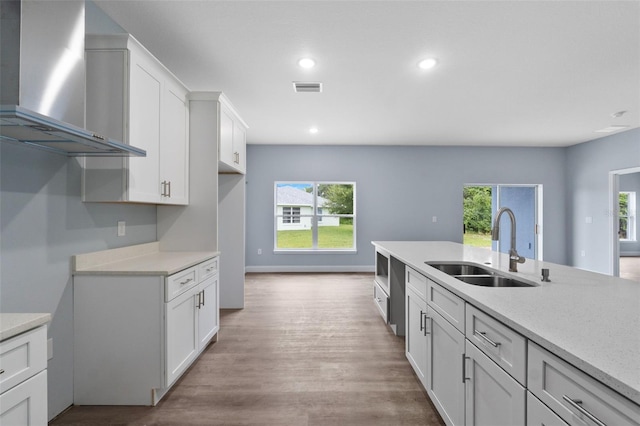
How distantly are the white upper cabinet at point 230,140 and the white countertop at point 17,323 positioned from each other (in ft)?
6.79

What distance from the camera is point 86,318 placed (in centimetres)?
191

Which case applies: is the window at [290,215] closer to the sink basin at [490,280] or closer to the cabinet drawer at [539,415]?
the sink basin at [490,280]

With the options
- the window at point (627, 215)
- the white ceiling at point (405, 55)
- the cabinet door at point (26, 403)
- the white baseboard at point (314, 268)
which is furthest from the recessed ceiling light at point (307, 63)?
the window at point (627, 215)

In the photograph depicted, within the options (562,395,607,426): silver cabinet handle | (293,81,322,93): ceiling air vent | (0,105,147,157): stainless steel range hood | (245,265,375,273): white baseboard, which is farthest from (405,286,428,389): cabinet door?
(245,265,375,273): white baseboard

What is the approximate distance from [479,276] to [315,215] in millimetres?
4639

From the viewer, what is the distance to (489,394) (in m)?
1.19

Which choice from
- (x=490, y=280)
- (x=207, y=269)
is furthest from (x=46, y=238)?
(x=490, y=280)

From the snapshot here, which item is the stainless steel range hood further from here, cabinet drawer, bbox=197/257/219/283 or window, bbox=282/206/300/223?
window, bbox=282/206/300/223

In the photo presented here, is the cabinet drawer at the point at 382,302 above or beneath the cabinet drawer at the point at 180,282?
beneath

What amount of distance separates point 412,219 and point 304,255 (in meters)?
2.51

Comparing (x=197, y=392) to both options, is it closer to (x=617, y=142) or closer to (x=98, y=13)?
(x=98, y=13)

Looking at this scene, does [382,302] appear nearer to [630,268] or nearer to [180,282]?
[180,282]

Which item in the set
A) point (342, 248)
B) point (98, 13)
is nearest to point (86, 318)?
point (98, 13)

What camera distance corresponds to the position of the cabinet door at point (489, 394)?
3.35 feet
